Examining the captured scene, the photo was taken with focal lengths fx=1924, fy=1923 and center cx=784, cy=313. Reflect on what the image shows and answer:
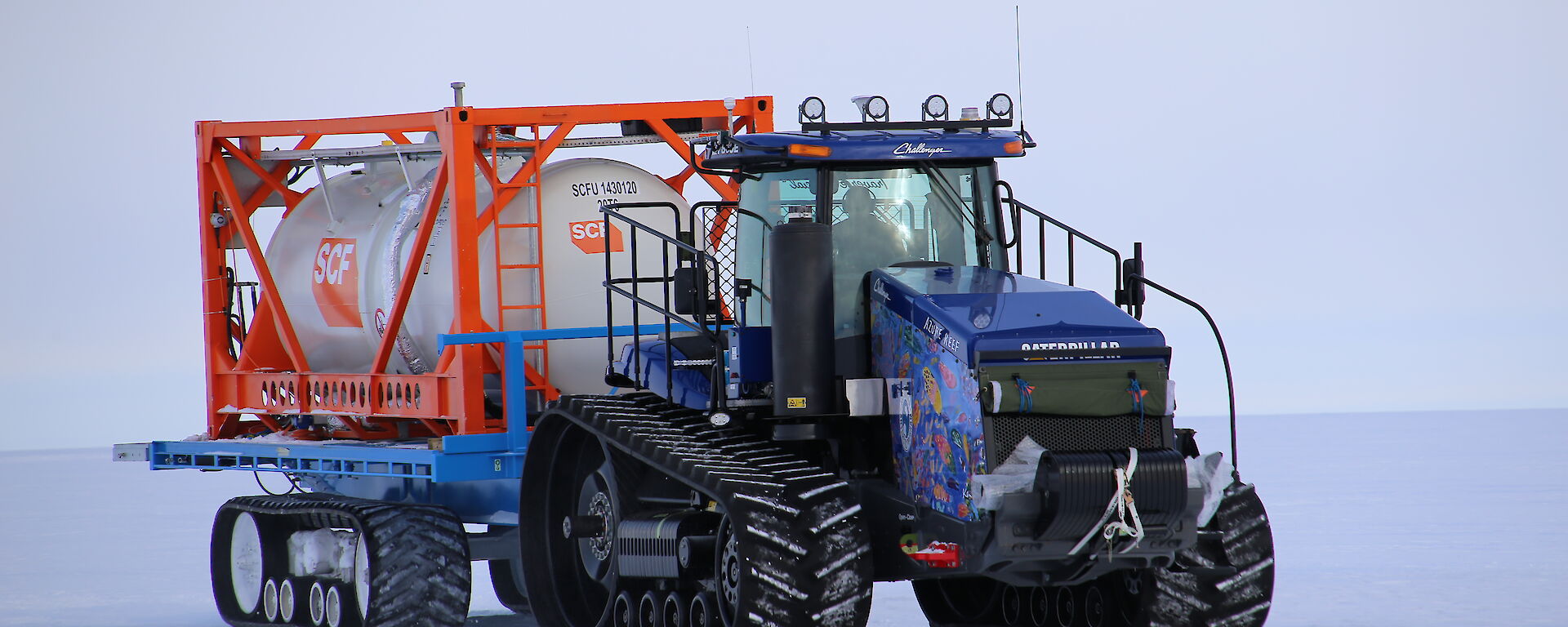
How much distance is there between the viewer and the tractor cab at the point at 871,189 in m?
10.4

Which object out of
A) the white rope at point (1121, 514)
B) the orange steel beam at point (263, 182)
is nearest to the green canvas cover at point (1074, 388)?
the white rope at point (1121, 514)

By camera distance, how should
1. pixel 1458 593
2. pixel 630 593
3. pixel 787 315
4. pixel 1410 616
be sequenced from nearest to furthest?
pixel 787 315 → pixel 630 593 → pixel 1410 616 → pixel 1458 593

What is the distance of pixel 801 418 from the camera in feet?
33.6

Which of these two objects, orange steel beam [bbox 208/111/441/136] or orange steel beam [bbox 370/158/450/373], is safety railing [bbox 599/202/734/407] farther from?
orange steel beam [bbox 208/111/441/136]

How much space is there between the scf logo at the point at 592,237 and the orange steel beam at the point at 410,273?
0.95 m

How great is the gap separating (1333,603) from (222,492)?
65.6ft

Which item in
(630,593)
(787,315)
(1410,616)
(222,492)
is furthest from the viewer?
(222,492)

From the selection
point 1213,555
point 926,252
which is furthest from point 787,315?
point 1213,555

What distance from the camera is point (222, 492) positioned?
29.5 metres

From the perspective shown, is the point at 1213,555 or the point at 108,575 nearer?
the point at 1213,555

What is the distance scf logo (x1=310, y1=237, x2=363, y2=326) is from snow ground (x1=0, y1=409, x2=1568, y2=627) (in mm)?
2627

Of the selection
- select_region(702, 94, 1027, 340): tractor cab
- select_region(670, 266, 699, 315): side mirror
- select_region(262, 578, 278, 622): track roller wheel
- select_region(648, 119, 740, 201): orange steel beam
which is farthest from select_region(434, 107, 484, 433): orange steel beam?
select_region(670, 266, 699, 315): side mirror

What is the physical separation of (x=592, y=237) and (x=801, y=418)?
3.99 metres

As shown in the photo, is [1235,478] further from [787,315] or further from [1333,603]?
[1333,603]
